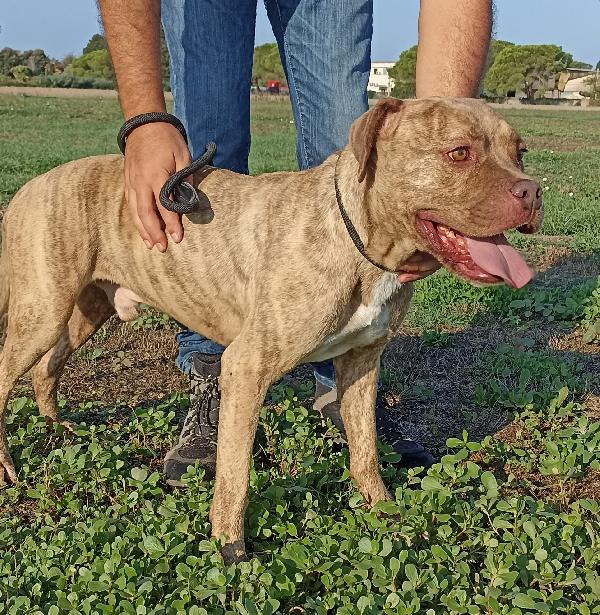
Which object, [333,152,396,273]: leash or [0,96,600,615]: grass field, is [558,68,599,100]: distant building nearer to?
[0,96,600,615]: grass field

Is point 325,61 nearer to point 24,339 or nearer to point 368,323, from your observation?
point 368,323

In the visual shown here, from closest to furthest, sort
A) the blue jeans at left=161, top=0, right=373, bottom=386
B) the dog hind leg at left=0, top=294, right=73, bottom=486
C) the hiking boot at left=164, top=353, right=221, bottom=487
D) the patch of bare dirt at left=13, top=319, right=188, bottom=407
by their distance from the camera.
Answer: the dog hind leg at left=0, top=294, right=73, bottom=486 < the hiking boot at left=164, top=353, right=221, bottom=487 < the blue jeans at left=161, top=0, right=373, bottom=386 < the patch of bare dirt at left=13, top=319, right=188, bottom=407

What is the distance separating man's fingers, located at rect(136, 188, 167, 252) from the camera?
11.2 ft

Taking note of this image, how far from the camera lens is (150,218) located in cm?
344

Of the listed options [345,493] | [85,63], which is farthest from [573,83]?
[345,493]

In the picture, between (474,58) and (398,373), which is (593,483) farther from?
(474,58)

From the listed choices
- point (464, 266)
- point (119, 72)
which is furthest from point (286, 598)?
point (119, 72)

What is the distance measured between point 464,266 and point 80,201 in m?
1.77

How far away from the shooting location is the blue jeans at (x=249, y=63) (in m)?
3.93

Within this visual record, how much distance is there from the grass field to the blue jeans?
1.44m

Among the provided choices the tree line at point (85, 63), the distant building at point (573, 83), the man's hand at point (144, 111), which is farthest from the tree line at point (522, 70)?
the man's hand at point (144, 111)

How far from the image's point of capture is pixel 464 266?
9.54 feet

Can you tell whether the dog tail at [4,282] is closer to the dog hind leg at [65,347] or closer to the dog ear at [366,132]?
the dog hind leg at [65,347]

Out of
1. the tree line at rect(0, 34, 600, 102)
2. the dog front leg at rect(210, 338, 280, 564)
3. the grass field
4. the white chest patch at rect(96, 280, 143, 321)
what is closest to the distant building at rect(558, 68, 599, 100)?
the tree line at rect(0, 34, 600, 102)
